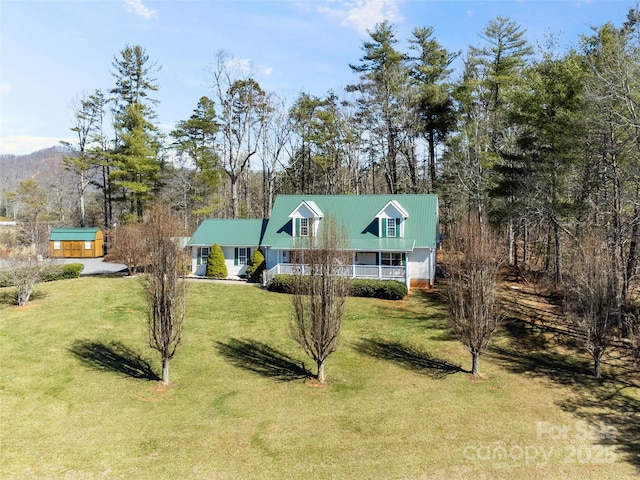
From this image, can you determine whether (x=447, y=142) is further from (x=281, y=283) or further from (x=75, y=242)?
(x=75, y=242)

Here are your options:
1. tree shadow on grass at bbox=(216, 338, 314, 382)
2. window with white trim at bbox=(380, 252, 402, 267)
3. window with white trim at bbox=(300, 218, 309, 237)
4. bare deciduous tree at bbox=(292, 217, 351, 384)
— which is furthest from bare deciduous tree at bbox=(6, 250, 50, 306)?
window with white trim at bbox=(380, 252, 402, 267)

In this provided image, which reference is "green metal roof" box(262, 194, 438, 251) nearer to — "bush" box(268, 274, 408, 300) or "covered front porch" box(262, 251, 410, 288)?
"covered front porch" box(262, 251, 410, 288)

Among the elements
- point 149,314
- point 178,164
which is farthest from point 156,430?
point 178,164

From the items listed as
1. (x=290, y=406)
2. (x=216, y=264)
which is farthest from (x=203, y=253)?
(x=290, y=406)

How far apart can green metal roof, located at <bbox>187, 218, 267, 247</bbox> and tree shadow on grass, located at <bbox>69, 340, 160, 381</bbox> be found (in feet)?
43.1

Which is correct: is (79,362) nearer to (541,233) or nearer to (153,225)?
(153,225)

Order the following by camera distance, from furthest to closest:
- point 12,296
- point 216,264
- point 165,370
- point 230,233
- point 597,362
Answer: point 230,233
point 216,264
point 12,296
point 597,362
point 165,370

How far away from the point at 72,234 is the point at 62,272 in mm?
16472

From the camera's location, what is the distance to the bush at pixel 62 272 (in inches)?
1084

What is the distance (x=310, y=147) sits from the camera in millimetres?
48594

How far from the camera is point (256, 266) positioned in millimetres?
28984

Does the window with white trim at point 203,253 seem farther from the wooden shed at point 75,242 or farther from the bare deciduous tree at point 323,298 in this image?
the wooden shed at point 75,242

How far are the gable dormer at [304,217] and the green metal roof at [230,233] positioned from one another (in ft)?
10.2

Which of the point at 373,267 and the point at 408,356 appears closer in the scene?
the point at 408,356
